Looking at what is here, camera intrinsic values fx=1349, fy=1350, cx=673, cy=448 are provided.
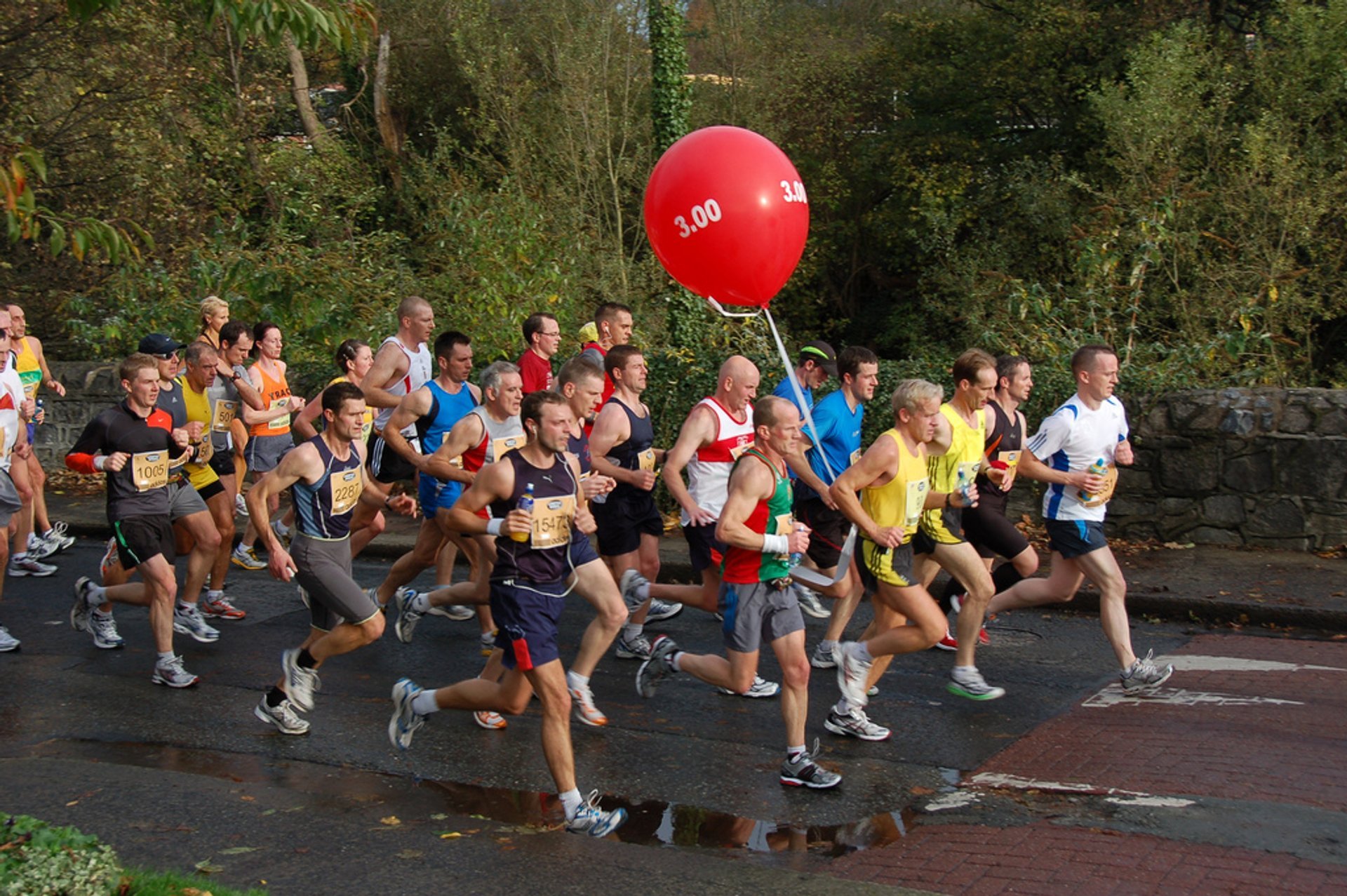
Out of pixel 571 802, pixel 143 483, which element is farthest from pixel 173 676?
pixel 571 802

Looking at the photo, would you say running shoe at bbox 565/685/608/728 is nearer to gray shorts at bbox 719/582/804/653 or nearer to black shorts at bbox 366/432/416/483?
gray shorts at bbox 719/582/804/653

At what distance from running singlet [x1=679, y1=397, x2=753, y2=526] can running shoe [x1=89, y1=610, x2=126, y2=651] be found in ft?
12.4

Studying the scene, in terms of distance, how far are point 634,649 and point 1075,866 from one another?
3.72m

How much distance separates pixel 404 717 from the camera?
6262mm

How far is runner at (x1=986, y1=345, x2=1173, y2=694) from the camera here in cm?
719

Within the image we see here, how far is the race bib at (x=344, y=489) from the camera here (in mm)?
6891

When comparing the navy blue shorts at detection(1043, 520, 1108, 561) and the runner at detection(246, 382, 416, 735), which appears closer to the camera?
the runner at detection(246, 382, 416, 735)

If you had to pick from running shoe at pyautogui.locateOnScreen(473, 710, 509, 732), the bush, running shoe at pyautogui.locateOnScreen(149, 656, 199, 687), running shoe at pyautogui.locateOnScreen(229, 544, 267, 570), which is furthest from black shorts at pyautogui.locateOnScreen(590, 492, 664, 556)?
the bush

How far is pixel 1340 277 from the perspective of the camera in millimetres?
14281

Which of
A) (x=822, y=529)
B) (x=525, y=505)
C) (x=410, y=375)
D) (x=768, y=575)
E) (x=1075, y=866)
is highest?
(x=410, y=375)

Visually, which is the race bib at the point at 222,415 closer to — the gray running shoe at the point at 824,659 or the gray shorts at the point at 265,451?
the gray shorts at the point at 265,451

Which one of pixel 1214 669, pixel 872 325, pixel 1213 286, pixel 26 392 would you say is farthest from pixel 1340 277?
pixel 26 392

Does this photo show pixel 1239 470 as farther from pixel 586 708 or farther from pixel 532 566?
pixel 532 566

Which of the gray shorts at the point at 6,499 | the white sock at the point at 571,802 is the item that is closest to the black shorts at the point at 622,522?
the white sock at the point at 571,802
